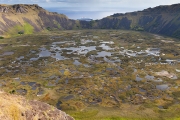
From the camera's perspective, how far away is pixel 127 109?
61.2 metres

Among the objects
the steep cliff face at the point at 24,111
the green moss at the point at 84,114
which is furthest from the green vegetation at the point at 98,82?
the steep cliff face at the point at 24,111

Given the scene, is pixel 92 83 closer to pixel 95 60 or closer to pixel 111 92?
pixel 111 92

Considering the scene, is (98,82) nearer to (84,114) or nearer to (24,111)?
(84,114)

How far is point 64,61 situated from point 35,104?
260 feet

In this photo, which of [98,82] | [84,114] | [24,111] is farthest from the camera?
[98,82]

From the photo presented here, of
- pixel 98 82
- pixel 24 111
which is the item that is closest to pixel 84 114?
pixel 98 82

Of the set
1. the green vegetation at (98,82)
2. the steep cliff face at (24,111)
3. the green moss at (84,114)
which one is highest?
the steep cliff face at (24,111)

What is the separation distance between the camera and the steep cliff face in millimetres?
31594

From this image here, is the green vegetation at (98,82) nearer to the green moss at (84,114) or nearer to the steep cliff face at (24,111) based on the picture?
the green moss at (84,114)

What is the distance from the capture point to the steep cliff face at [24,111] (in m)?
31.6

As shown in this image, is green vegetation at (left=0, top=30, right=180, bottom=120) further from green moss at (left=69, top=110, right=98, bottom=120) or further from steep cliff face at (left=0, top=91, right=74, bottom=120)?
steep cliff face at (left=0, top=91, right=74, bottom=120)

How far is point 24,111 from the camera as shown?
34125mm

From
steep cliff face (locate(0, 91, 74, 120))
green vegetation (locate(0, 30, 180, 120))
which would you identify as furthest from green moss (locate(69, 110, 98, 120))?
steep cliff face (locate(0, 91, 74, 120))

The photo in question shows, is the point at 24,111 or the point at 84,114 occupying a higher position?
the point at 24,111
